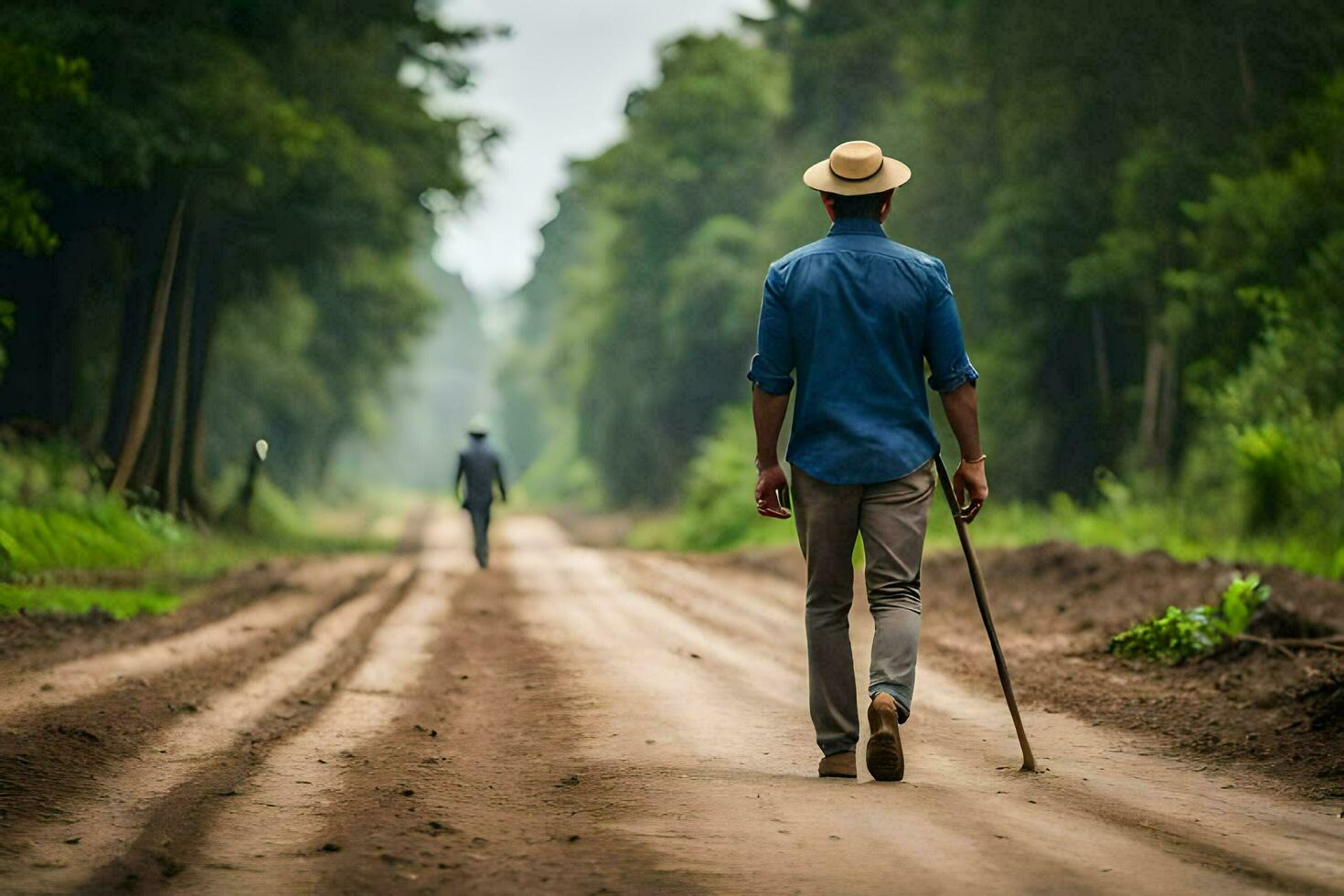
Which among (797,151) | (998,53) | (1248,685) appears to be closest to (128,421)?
(998,53)

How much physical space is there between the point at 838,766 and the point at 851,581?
28.6 inches

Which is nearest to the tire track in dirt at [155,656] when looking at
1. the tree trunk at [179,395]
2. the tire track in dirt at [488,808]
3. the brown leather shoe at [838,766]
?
the tire track in dirt at [488,808]

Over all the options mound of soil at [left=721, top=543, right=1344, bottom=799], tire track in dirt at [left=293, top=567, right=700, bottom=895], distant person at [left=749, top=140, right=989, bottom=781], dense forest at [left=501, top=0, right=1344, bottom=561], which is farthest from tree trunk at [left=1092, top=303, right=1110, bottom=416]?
distant person at [left=749, top=140, right=989, bottom=781]

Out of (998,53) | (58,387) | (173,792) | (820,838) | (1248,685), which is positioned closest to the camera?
(820,838)

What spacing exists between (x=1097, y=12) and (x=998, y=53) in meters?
2.59

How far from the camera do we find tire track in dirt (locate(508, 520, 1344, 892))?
146 inches

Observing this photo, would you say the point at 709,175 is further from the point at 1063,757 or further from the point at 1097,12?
the point at 1063,757

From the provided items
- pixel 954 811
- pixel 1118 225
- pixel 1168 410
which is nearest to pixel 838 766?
pixel 954 811

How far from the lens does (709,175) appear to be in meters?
38.8

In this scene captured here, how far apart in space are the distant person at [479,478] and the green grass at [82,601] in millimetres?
5052

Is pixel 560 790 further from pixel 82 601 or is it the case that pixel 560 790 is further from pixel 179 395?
pixel 179 395

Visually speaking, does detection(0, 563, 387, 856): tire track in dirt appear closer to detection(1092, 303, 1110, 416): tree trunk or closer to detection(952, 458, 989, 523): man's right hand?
detection(952, 458, 989, 523): man's right hand

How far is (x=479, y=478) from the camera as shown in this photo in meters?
→ 18.5

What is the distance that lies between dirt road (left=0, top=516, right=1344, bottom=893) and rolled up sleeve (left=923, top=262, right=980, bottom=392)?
63.6 inches
